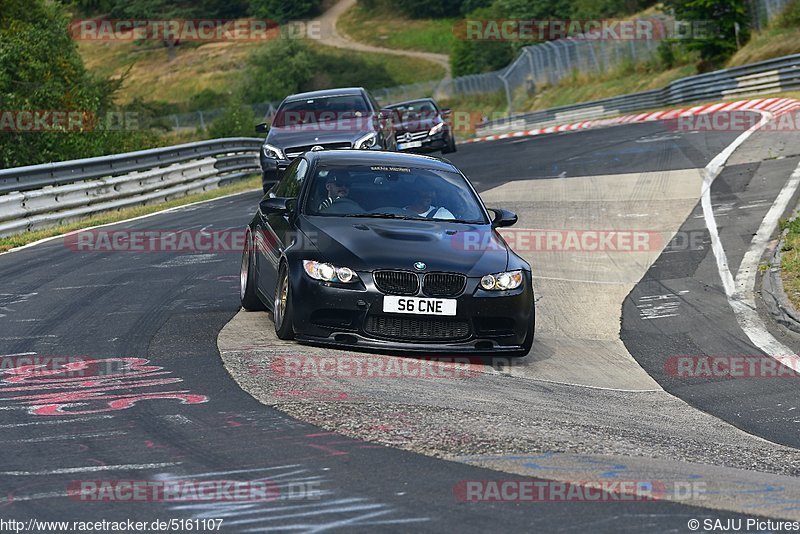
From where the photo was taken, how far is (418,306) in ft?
29.8

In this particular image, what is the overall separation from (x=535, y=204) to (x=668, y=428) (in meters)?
12.8

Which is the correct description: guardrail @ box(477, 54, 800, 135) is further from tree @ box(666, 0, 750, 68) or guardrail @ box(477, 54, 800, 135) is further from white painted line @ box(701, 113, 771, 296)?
white painted line @ box(701, 113, 771, 296)

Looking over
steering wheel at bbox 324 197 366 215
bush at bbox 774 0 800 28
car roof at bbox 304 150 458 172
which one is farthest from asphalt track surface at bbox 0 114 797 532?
bush at bbox 774 0 800 28

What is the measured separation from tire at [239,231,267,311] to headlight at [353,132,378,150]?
8.84 metres

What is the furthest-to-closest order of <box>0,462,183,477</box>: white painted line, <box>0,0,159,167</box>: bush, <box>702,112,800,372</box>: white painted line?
1. <box>0,0,159,167</box>: bush
2. <box>702,112,800,372</box>: white painted line
3. <box>0,462,183,477</box>: white painted line

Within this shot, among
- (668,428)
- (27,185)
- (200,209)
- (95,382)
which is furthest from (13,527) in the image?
(200,209)

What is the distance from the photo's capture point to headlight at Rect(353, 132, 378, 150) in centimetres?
2017

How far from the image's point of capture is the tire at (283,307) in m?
9.24

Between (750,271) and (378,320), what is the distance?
620 cm

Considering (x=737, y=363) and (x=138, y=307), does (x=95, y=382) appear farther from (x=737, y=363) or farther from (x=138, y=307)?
(x=737, y=363)

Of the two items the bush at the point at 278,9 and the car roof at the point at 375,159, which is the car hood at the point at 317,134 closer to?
the car roof at the point at 375,159

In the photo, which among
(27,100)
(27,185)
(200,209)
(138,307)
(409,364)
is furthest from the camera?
(27,100)

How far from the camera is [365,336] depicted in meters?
9.09

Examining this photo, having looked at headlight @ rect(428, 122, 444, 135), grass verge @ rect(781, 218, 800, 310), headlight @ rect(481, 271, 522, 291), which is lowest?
grass verge @ rect(781, 218, 800, 310)
